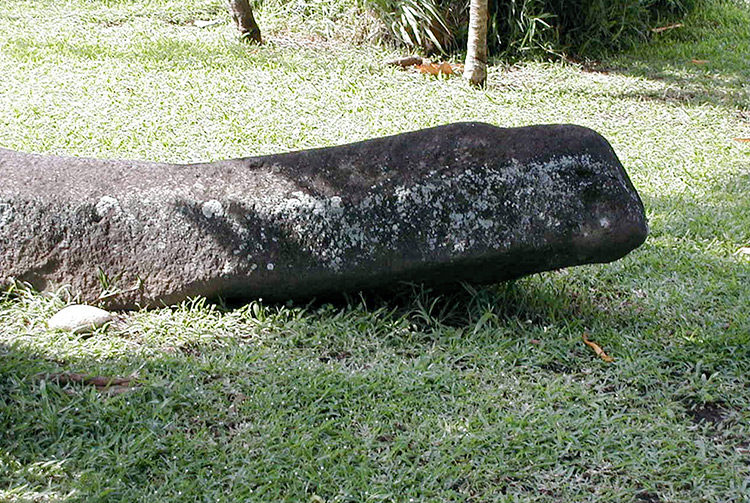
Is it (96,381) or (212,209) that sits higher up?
(212,209)

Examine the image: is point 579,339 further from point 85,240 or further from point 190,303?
point 85,240

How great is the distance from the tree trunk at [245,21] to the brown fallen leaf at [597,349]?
5.96m

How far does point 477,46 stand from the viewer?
8039mm

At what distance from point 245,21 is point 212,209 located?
18.3ft

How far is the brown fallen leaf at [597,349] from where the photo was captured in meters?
3.76

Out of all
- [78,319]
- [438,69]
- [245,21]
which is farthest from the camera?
[245,21]

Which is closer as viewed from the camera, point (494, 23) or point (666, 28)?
point (494, 23)

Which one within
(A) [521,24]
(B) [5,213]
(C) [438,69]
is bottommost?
(C) [438,69]


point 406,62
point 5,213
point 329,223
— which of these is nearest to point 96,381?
point 5,213

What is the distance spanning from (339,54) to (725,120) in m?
3.59

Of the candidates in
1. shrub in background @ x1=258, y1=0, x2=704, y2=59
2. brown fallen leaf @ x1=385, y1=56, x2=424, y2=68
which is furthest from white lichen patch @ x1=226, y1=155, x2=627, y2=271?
shrub in background @ x1=258, y1=0, x2=704, y2=59

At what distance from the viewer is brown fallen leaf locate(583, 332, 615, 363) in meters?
3.76

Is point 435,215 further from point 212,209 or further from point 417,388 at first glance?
point 212,209

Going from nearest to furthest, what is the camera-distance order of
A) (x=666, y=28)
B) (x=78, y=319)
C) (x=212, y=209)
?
(x=78, y=319) → (x=212, y=209) → (x=666, y=28)
